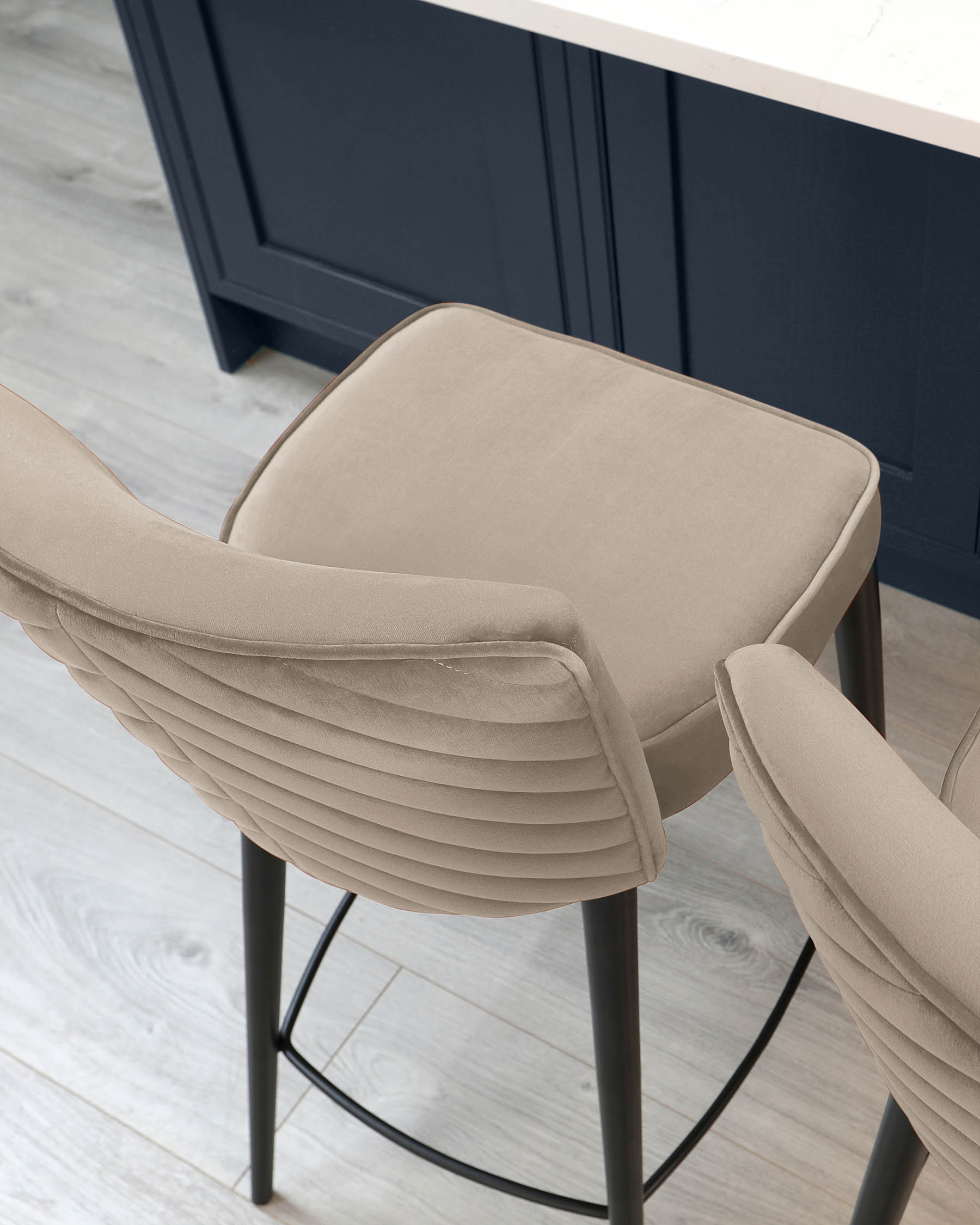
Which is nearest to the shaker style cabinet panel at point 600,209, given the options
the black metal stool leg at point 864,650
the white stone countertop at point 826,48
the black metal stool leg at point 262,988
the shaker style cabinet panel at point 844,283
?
the shaker style cabinet panel at point 844,283

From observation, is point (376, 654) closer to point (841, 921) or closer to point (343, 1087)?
point (841, 921)

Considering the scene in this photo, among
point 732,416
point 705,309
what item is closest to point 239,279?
point 705,309

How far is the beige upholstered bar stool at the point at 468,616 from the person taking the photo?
1.81 feet

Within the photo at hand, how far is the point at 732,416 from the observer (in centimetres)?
96

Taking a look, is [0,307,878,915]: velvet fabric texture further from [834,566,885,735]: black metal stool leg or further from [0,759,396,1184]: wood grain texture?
[0,759,396,1184]: wood grain texture

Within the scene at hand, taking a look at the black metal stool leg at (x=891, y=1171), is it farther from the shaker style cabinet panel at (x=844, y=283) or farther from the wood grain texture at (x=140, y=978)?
the shaker style cabinet panel at (x=844, y=283)

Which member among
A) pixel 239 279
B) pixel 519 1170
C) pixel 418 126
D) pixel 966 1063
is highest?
pixel 966 1063

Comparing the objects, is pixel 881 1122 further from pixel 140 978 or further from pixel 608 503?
pixel 140 978

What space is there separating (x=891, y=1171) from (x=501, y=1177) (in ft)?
1.50

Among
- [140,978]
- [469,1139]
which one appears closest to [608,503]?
[469,1139]

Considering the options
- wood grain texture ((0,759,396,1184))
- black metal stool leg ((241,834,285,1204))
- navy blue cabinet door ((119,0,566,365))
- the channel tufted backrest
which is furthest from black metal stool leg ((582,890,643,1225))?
navy blue cabinet door ((119,0,566,365))

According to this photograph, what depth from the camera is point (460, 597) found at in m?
0.52

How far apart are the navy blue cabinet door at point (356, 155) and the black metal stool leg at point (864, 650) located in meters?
0.70

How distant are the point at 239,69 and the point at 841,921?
1537 millimetres
